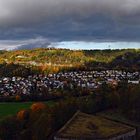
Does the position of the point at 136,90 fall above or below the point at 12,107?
above

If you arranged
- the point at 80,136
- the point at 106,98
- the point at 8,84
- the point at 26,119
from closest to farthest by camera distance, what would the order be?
the point at 80,136, the point at 26,119, the point at 106,98, the point at 8,84

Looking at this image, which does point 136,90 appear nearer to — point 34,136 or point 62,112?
point 62,112

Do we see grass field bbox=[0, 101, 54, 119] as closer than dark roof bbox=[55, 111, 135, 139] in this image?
No

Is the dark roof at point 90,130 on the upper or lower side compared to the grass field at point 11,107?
upper

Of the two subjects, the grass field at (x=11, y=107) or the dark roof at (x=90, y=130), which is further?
the grass field at (x=11, y=107)

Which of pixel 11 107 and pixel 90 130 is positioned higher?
pixel 90 130

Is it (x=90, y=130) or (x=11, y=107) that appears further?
(x=11, y=107)

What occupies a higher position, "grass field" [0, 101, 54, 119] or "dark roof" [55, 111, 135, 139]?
"dark roof" [55, 111, 135, 139]

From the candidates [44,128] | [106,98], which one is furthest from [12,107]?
[44,128]
